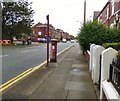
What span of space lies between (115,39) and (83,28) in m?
3.03

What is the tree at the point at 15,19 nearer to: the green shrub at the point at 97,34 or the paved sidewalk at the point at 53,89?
the green shrub at the point at 97,34

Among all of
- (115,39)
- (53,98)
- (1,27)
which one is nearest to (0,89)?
(53,98)

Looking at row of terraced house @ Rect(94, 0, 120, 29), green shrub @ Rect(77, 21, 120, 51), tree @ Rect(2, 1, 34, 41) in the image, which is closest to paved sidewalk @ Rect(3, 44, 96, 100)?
green shrub @ Rect(77, 21, 120, 51)

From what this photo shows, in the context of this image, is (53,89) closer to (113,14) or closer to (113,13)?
(113,14)

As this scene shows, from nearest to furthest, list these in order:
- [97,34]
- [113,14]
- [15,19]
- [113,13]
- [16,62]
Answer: [16,62] → [97,34] → [113,14] → [113,13] → [15,19]

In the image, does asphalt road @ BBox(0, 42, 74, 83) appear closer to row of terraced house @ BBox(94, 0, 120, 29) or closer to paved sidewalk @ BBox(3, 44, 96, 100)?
paved sidewalk @ BBox(3, 44, 96, 100)

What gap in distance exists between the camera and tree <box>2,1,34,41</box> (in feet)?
194

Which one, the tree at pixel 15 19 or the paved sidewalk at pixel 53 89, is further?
the tree at pixel 15 19

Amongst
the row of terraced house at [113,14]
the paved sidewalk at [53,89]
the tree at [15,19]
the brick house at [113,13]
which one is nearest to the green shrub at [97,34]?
the row of terraced house at [113,14]

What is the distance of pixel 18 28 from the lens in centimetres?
5984

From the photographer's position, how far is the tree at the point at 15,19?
2330 inches

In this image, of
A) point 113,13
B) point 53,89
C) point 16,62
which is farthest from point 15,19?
point 53,89

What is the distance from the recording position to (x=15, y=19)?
2389 inches

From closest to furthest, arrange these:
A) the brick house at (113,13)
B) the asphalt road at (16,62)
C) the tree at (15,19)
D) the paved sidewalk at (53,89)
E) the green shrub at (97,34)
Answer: the paved sidewalk at (53,89), the asphalt road at (16,62), the green shrub at (97,34), the brick house at (113,13), the tree at (15,19)
